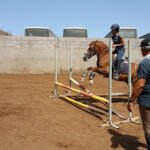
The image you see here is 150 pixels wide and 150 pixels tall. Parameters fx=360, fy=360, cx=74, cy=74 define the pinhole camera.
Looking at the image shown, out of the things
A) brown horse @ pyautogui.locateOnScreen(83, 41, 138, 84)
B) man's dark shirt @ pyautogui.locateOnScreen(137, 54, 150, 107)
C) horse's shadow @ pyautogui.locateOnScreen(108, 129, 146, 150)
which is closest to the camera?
man's dark shirt @ pyautogui.locateOnScreen(137, 54, 150, 107)

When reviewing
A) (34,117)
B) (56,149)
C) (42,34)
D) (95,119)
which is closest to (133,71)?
(95,119)

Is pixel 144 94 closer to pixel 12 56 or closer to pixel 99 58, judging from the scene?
pixel 99 58

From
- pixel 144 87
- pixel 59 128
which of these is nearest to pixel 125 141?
pixel 59 128

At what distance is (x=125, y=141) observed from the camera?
263 inches

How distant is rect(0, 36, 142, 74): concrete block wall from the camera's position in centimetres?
2128

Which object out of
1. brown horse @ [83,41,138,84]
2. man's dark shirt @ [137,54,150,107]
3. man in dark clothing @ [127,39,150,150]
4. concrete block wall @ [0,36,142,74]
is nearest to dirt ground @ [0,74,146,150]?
brown horse @ [83,41,138,84]

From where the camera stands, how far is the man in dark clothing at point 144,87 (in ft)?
16.7

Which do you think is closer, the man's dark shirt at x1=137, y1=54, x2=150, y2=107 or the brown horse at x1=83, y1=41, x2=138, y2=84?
the man's dark shirt at x1=137, y1=54, x2=150, y2=107

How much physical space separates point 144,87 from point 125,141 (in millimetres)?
1774

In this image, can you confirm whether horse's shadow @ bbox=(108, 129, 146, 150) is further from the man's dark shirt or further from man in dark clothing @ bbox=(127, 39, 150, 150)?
the man's dark shirt

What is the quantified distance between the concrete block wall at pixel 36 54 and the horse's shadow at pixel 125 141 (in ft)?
48.4

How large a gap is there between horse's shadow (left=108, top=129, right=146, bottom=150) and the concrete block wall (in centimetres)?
1474

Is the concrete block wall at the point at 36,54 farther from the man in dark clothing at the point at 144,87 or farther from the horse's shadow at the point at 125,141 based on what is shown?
the man in dark clothing at the point at 144,87

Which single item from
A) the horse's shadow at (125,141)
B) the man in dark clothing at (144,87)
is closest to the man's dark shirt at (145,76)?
the man in dark clothing at (144,87)
